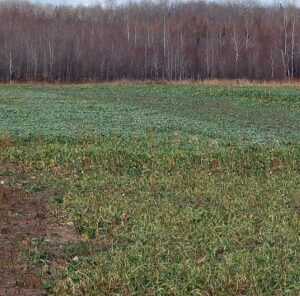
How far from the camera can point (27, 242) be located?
21.1 feet

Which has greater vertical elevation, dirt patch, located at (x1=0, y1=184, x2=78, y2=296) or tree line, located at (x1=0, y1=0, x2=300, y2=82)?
tree line, located at (x1=0, y1=0, x2=300, y2=82)

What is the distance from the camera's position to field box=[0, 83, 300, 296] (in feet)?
17.9

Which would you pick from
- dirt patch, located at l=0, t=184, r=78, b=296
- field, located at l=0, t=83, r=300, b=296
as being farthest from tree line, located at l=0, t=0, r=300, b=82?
dirt patch, located at l=0, t=184, r=78, b=296

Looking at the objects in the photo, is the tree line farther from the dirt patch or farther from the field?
the dirt patch

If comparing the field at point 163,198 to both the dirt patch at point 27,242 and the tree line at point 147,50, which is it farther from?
the tree line at point 147,50

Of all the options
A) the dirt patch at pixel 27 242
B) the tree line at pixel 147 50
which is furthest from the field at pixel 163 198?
the tree line at pixel 147 50

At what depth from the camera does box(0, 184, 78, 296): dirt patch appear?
5.39 m

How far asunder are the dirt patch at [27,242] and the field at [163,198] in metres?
0.05

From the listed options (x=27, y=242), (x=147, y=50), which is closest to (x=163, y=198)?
(x=27, y=242)

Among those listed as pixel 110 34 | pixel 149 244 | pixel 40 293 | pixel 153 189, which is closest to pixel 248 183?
pixel 153 189

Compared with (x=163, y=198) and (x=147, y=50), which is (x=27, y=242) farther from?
(x=147, y=50)

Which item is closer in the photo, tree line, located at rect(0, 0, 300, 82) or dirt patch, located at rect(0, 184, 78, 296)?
dirt patch, located at rect(0, 184, 78, 296)

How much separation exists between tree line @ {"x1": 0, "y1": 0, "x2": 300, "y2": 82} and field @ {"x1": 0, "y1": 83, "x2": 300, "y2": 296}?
34.8 m

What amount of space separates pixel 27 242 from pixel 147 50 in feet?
163
